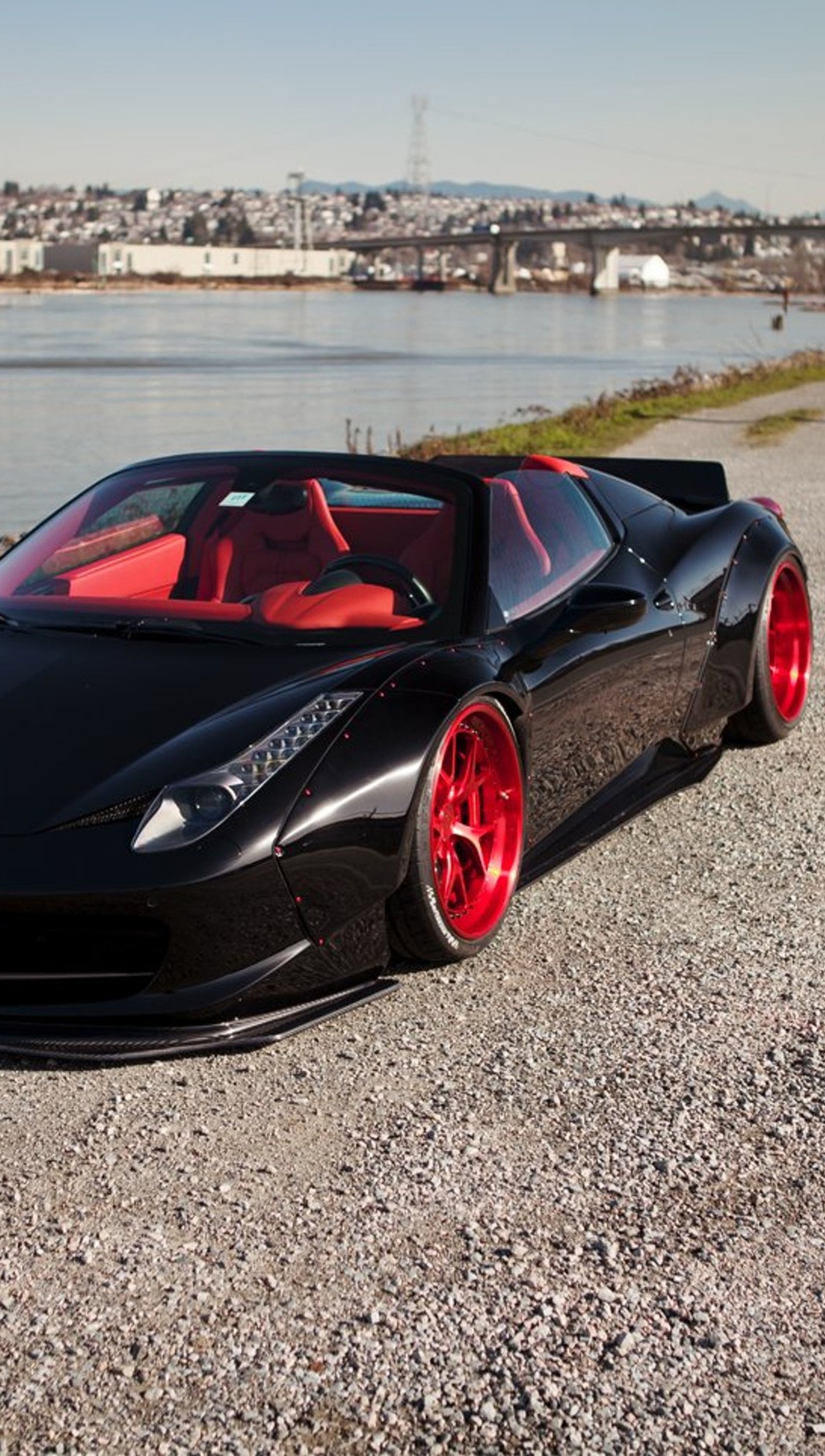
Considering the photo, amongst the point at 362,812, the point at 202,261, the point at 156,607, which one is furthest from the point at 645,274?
the point at 362,812

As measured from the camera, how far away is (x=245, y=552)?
5102 mm

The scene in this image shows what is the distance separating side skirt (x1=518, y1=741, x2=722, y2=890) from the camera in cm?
475

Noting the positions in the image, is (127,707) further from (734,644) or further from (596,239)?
(596,239)

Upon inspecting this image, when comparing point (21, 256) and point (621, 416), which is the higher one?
point (621, 416)

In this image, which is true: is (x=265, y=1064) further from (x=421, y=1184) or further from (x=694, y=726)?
(x=694, y=726)

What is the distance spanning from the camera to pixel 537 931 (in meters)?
4.66

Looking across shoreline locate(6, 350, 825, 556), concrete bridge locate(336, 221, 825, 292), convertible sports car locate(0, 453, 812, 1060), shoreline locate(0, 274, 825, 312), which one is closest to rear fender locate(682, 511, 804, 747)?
convertible sports car locate(0, 453, 812, 1060)

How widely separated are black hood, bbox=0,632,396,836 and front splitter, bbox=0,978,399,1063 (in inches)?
16.1

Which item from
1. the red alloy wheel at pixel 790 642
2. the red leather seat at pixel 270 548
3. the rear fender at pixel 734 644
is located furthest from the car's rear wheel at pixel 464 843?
the red alloy wheel at pixel 790 642

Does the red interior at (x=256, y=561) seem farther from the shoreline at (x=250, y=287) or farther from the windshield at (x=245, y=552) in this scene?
the shoreline at (x=250, y=287)

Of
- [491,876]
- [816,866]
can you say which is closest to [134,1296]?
[491,876]

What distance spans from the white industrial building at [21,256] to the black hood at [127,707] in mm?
167591

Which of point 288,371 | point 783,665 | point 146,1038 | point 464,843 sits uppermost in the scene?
point 464,843

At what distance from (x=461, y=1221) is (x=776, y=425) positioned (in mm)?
19612
